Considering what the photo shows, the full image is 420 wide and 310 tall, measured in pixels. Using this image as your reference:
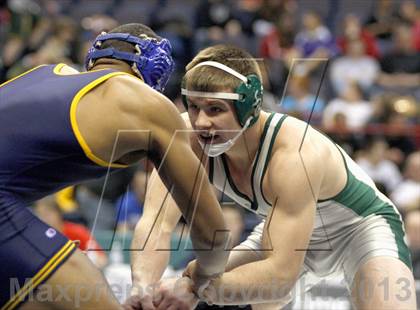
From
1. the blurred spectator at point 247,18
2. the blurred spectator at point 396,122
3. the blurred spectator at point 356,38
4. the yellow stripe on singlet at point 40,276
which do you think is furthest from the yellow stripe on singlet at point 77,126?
the blurred spectator at point 247,18

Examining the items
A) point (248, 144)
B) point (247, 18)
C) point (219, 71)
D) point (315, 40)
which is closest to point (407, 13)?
point (315, 40)

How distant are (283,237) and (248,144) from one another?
56 cm

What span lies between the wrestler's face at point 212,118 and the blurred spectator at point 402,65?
6.44 m

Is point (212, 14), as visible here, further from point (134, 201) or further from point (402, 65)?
point (134, 201)

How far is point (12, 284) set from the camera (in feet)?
10.1

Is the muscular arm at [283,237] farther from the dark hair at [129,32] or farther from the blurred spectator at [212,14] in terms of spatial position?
the blurred spectator at [212,14]

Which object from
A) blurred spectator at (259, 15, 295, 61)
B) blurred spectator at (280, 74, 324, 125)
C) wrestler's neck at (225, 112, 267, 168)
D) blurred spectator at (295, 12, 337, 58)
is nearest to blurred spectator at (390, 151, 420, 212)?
blurred spectator at (280, 74, 324, 125)

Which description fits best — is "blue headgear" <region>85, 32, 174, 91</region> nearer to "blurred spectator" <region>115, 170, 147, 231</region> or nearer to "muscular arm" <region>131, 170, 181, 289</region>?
"muscular arm" <region>131, 170, 181, 289</region>

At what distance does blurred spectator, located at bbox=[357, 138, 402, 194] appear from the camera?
895cm

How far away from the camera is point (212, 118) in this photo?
4.23 metres

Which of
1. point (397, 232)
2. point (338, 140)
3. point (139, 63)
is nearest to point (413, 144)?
point (338, 140)

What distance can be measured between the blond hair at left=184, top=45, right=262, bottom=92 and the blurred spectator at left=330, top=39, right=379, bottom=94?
626cm

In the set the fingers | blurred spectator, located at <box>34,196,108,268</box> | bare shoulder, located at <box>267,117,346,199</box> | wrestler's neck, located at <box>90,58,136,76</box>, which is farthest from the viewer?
blurred spectator, located at <box>34,196,108,268</box>

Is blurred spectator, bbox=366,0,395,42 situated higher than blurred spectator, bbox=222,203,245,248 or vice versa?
blurred spectator, bbox=222,203,245,248
